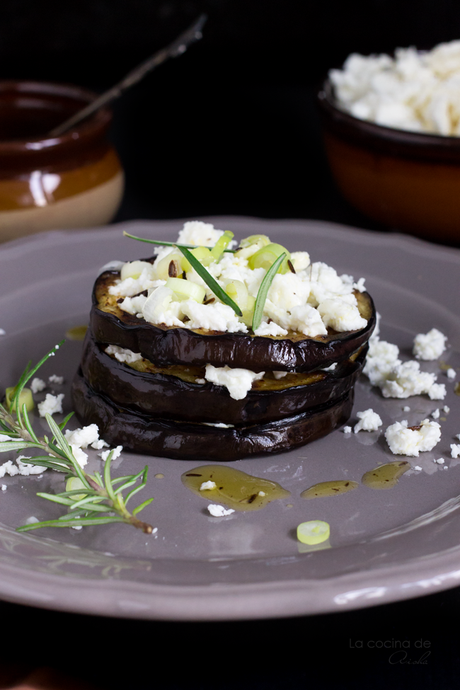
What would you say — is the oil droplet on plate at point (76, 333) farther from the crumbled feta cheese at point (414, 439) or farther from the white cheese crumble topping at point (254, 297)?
the crumbled feta cheese at point (414, 439)

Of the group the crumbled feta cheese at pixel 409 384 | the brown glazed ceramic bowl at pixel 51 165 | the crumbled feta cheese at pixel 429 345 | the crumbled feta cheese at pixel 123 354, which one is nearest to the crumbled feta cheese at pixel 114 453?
the crumbled feta cheese at pixel 123 354

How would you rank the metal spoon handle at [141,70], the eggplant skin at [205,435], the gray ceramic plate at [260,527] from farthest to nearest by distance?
1. the metal spoon handle at [141,70]
2. the eggplant skin at [205,435]
3. the gray ceramic plate at [260,527]

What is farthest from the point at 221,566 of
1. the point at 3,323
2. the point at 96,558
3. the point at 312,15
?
the point at 312,15

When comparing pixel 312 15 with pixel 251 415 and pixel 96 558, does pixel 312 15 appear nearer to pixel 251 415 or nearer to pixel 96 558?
pixel 251 415

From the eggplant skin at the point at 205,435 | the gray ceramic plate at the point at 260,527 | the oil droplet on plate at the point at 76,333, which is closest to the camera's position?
the gray ceramic plate at the point at 260,527

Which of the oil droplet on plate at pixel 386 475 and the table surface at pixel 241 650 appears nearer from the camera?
the table surface at pixel 241 650

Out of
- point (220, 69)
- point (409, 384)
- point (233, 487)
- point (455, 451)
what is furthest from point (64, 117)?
point (455, 451)
